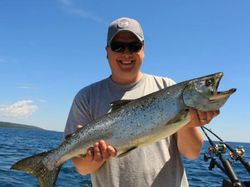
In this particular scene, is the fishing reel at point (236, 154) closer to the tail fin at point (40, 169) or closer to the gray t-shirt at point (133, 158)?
the gray t-shirt at point (133, 158)

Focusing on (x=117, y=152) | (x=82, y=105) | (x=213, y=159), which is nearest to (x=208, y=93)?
(x=117, y=152)

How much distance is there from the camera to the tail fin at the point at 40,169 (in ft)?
17.0

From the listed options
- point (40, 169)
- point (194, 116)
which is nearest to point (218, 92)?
point (194, 116)

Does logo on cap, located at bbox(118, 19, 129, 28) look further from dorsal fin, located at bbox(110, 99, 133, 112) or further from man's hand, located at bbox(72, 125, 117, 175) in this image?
man's hand, located at bbox(72, 125, 117, 175)

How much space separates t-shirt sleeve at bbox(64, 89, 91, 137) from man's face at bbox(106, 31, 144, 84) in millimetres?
486

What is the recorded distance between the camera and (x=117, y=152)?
479 cm

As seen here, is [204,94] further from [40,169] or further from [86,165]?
[40,169]

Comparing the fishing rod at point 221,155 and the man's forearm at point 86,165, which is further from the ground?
the fishing rod at point 221,155

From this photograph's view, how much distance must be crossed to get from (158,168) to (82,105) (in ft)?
4.03

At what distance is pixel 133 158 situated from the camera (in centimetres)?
493

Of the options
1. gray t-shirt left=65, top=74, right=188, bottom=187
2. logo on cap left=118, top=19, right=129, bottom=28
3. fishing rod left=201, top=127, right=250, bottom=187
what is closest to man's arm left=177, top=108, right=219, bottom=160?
gray t-shirt left=65, top=74, right=188, bottom=187

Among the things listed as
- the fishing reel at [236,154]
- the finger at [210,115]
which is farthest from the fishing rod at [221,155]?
the finger at [210,115]

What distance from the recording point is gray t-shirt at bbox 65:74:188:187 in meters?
4.91

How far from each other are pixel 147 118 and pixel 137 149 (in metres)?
0.43
